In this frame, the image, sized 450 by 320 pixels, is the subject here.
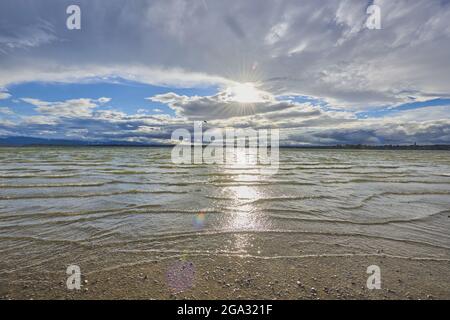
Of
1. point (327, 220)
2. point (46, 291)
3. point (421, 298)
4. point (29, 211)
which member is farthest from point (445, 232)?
point (29, 211)

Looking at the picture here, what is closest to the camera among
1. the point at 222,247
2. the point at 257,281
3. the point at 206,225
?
the point at 257,281

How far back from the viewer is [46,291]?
4.27 m

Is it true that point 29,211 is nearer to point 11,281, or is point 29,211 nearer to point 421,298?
point 11,281

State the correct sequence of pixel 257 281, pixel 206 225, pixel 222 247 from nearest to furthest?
pixel 257 281 → pixel 222 247 → pixel 206 225

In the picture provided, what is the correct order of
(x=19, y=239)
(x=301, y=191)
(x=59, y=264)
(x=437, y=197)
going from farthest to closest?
(x=301, y=191), (x=437, y=197), (x=19, y=239), (x=59, y=264)

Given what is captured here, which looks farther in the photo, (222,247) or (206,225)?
(206,225)

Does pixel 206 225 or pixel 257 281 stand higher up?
pixel 206 225

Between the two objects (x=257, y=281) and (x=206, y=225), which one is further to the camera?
(x=206, y=225)

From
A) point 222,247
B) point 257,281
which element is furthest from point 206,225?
point 257,281

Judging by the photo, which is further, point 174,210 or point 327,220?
point 174,210

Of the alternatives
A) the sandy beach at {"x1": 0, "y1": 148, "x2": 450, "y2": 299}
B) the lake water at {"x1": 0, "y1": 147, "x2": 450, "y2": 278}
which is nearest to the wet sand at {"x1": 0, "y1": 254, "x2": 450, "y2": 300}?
the sandy beach at {"x1": 0, "y1": 148, "x2": 450, "y2": 299}

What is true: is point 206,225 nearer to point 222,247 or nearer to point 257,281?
point 222,247
